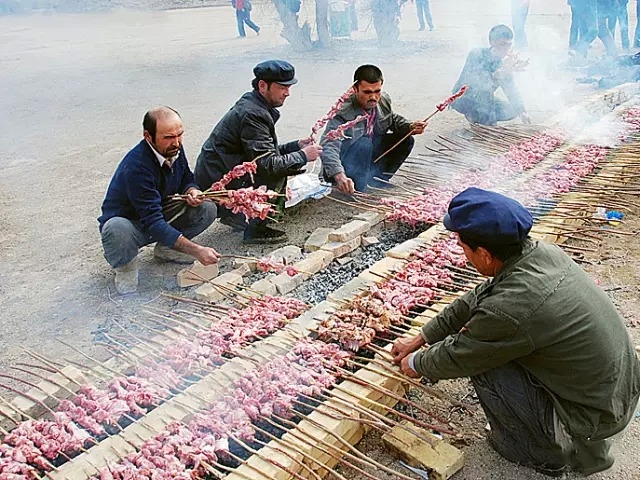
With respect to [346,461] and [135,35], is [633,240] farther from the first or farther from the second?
[135,35]

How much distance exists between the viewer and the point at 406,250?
4699mm

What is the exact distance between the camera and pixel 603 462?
112 inches

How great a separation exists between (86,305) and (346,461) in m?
2.68

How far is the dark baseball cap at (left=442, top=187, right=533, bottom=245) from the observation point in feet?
8.18

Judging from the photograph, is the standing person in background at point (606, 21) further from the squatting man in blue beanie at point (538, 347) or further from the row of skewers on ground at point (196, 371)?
the squatting man in blue beanie at point (538, 347)

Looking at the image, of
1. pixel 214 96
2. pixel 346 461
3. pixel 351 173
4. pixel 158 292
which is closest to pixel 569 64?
pixel 214 96

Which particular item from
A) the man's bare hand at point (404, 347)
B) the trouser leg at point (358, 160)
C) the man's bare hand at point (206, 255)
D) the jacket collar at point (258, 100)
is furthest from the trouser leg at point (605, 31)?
the man's bare hand at point (404, 347)

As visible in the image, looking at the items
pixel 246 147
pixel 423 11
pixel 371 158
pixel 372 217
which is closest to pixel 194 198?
pixel 246 147

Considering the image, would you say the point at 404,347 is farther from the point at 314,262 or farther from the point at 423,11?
the point at 423,11

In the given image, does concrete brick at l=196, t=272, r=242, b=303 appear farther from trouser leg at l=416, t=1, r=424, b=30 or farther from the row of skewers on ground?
trouser leg at l=416, t=1, r=424, b=30

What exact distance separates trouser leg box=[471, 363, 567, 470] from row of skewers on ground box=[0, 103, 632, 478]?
0.96 feet

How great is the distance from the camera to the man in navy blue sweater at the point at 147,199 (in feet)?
14.5

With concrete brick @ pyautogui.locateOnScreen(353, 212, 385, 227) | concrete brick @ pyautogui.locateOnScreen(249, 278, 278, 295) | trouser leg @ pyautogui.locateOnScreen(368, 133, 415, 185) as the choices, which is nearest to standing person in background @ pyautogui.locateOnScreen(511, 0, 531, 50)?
trouser leg @ pyautogui.locateOnScreen(368, 133, 415, 185)

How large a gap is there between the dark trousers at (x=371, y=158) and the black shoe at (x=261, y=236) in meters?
1.37
